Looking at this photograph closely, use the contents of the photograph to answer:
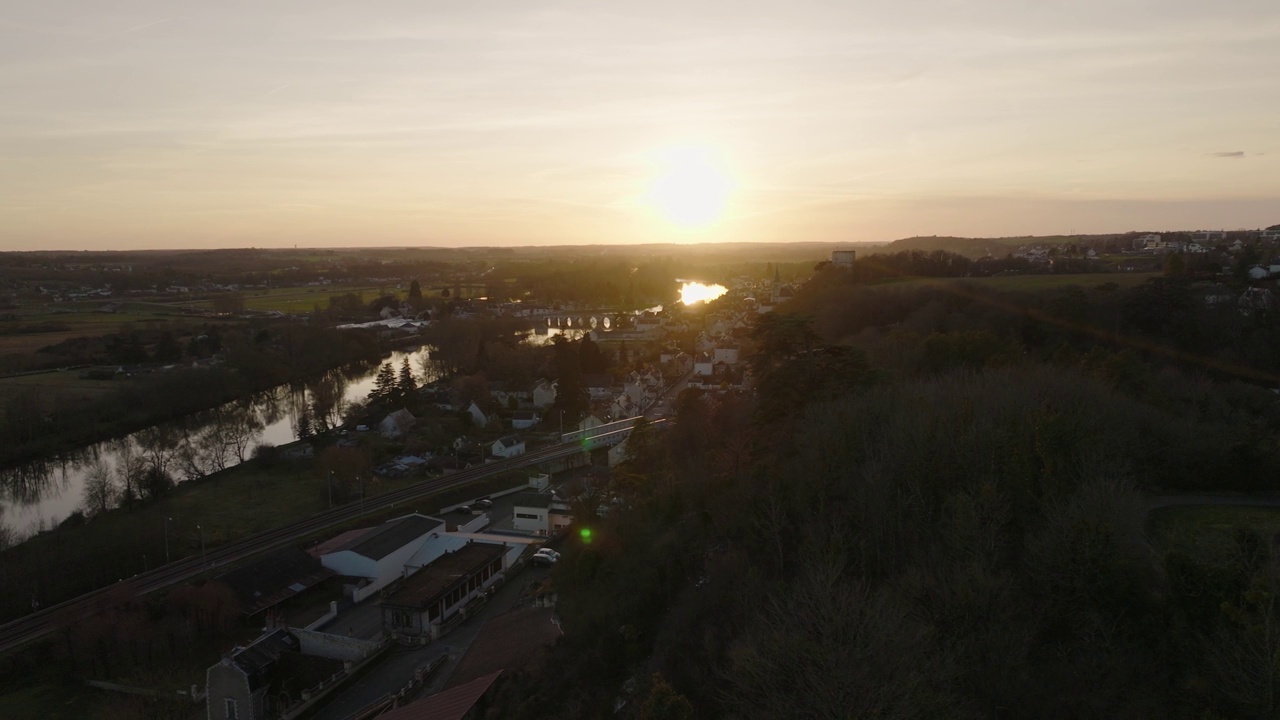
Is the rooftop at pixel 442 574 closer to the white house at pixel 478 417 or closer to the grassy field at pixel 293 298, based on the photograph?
the white house at pixel 478 417

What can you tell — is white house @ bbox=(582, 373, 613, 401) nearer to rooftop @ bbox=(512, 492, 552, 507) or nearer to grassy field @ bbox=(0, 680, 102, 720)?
rooftop @ bbox=(512, 492, 552, 507)

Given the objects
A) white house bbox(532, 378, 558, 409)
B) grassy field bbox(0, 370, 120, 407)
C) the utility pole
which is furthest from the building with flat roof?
grassy field bbox(0, 370, 120, 407)

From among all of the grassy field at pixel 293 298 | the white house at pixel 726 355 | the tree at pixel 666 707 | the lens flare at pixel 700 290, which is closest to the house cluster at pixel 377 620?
the tree at pixel 666 707

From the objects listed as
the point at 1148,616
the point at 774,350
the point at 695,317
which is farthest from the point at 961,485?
the point at 695,317

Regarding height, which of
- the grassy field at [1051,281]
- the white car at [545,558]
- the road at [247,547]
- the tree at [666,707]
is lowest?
the white car at [545,558]

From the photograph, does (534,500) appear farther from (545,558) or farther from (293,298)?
(293,298)

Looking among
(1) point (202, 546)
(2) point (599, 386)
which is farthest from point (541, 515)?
(2) point (599, 386)
